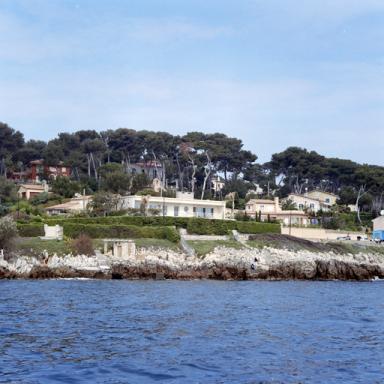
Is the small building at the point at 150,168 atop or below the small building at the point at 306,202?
atop

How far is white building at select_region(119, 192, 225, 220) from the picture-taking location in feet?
301

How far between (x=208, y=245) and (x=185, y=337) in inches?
1788

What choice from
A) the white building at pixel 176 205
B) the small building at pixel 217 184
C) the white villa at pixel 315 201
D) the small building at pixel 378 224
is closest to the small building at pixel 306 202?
the white villa at pixel 315 201

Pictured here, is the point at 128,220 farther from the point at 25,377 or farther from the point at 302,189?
the point at 302,189

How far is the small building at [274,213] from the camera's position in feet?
349

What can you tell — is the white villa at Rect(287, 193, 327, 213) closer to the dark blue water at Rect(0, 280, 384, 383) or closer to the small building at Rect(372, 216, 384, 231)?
the small building at Rect(372, 216, 384, 231)

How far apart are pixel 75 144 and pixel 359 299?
101807mm

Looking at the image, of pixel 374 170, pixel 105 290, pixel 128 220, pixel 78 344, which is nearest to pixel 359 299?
pixel 105 290

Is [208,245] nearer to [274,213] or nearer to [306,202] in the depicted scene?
[274,213]

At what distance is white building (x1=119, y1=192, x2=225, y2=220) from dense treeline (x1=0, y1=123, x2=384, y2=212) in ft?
94.9

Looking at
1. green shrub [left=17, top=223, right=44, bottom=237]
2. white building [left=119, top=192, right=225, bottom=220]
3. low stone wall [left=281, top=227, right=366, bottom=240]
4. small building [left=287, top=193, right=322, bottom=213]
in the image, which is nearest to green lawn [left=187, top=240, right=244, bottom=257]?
green shrub [left=17, top=223, right=44, bottom=237]

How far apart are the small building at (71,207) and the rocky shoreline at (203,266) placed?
30.0 metres

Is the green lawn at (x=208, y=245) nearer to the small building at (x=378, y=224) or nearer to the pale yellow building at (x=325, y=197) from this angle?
the small building at (x=378, y=224)

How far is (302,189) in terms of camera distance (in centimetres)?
14425
